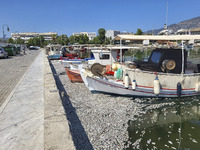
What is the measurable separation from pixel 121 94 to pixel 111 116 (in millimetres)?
2532

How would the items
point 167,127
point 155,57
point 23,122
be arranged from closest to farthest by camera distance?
point 23,122 → point 167,127 → point 155,57

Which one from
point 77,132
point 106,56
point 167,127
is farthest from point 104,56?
point 77,132

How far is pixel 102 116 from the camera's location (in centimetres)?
755

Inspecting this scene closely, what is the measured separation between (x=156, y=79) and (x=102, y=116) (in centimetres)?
373

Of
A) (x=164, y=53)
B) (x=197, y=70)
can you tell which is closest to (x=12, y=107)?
(x=164, y=53)

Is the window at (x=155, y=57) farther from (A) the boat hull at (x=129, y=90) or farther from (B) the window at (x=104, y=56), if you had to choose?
(B) the window at (x=104, y=56)

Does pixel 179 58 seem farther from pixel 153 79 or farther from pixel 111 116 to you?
pixel 111 116

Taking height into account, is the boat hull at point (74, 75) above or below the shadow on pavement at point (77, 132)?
above

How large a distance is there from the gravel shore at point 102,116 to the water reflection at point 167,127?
0.42 feet

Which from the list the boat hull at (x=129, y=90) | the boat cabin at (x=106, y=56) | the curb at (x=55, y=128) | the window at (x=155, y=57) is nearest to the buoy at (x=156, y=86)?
the boat hull at (x=129, y=90)

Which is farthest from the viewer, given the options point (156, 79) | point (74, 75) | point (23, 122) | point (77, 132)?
point (74, 75)

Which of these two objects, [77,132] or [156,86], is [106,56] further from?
[77,132]

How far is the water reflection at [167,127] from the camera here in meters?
5.89

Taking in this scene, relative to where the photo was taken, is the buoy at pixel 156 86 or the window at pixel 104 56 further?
the window at pixel 104 56
